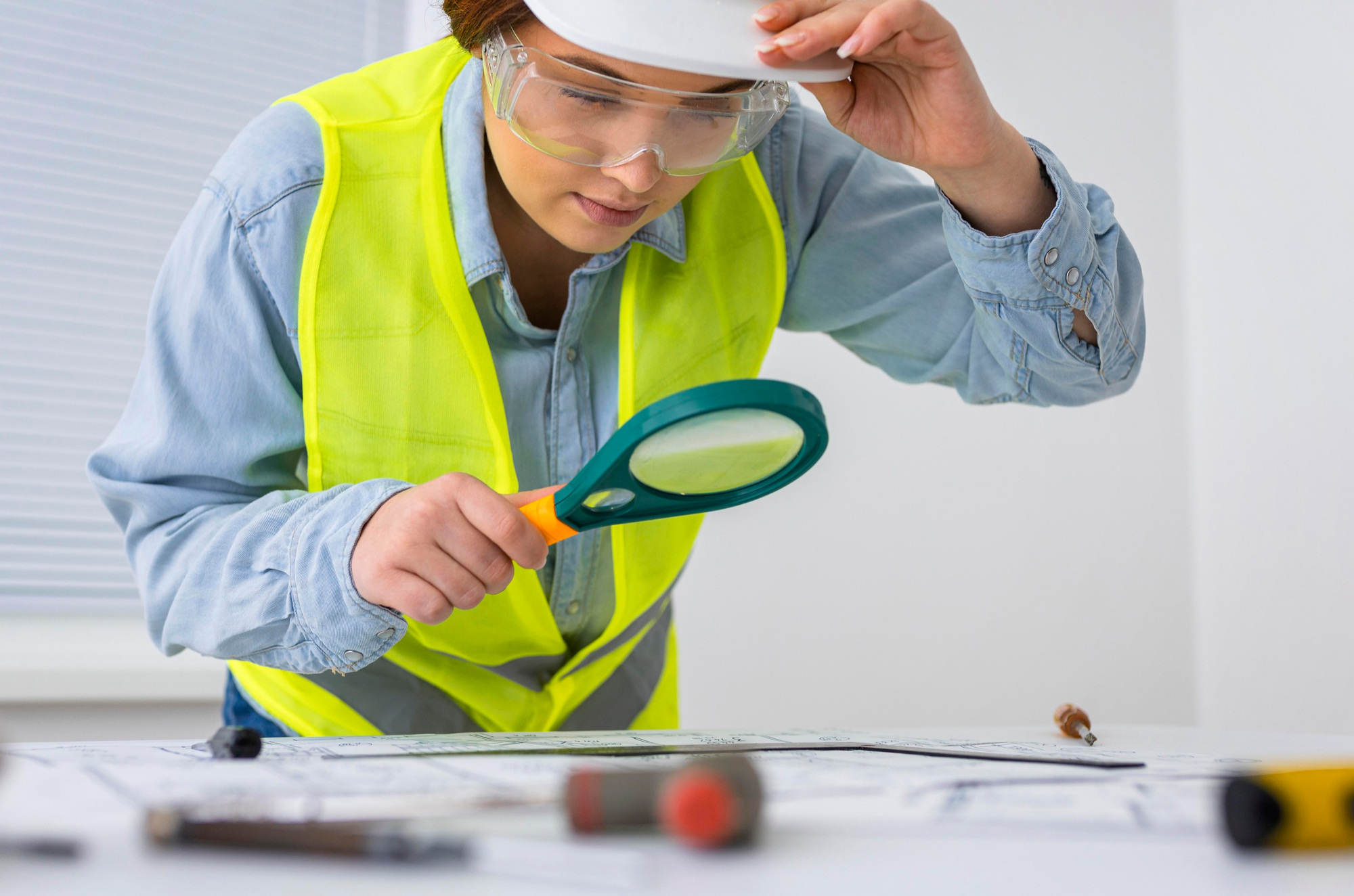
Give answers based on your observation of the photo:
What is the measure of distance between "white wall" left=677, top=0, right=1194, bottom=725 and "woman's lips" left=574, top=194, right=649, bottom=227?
132 centimetres

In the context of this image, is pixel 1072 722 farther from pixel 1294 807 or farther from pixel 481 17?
pixel 481 17

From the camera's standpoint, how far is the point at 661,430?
73cm

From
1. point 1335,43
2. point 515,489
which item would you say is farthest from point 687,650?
point 1335,43

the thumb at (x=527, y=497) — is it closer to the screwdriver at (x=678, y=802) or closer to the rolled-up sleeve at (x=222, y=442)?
the rolled-up sleeve at (x=222, y=442)

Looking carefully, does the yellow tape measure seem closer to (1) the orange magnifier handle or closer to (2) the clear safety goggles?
(1) the orange magnifier handle

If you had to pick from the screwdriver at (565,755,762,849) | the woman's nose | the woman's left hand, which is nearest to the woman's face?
the woman's nose

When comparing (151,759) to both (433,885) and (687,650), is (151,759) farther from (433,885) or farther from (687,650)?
(687,650)

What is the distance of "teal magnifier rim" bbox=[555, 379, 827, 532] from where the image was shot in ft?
2.28

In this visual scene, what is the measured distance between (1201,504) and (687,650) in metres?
1.48

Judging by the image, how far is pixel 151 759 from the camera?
0.69 m

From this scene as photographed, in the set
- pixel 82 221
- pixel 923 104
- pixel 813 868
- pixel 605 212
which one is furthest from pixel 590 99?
pixel 82 221

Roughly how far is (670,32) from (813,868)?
64cm

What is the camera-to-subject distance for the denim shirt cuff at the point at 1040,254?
3.27 feet

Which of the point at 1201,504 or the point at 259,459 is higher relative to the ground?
the point at 259,459
